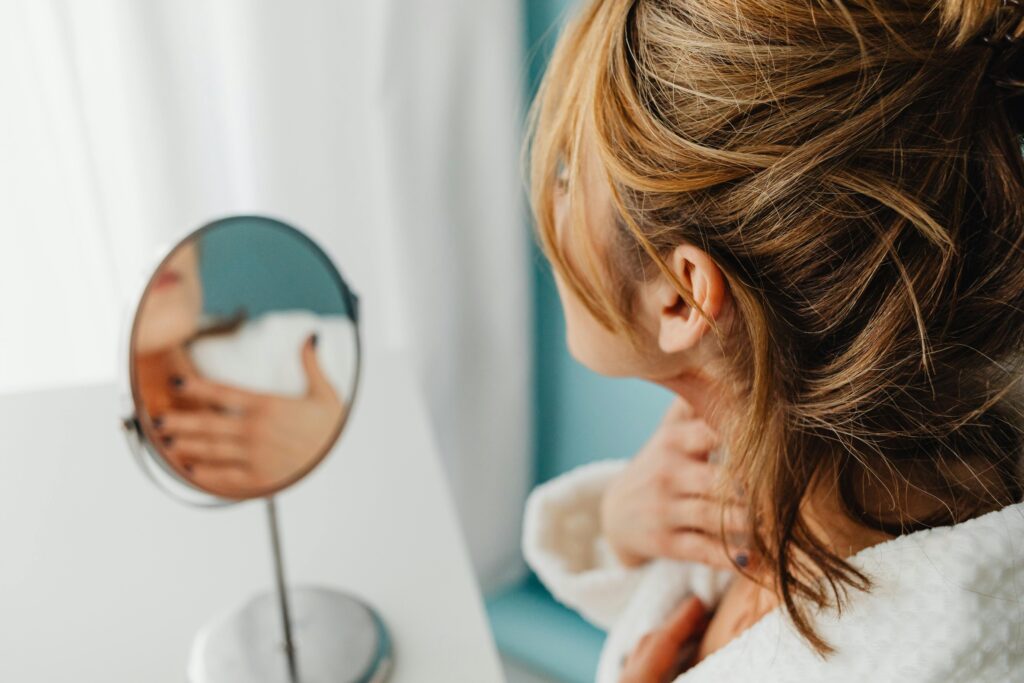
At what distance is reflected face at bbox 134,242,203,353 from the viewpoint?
53cm

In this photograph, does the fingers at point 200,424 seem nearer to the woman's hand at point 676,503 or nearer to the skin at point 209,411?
the skin at point 209,411

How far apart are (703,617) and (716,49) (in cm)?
50

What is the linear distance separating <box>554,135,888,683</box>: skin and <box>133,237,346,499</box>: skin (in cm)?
19

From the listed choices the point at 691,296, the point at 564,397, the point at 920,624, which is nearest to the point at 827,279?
the point at 691,296

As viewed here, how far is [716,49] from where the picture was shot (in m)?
0.47

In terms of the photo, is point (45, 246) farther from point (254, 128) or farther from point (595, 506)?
point (595, 506)

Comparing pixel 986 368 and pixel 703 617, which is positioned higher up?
pixel 986 368

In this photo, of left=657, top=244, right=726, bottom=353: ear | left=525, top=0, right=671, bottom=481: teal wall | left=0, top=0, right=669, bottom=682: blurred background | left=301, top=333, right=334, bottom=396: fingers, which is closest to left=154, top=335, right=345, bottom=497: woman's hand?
left=301, top=333, right=334, bottom=396: fingers

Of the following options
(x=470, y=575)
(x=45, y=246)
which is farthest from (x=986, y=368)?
(x=45, y=246)

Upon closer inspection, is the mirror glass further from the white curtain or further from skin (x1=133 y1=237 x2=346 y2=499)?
the white curtain

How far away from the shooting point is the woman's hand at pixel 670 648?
0.74 metres

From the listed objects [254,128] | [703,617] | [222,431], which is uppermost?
[254,128]

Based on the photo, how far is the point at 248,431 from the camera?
62 cm

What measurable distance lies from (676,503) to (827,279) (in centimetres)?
37
